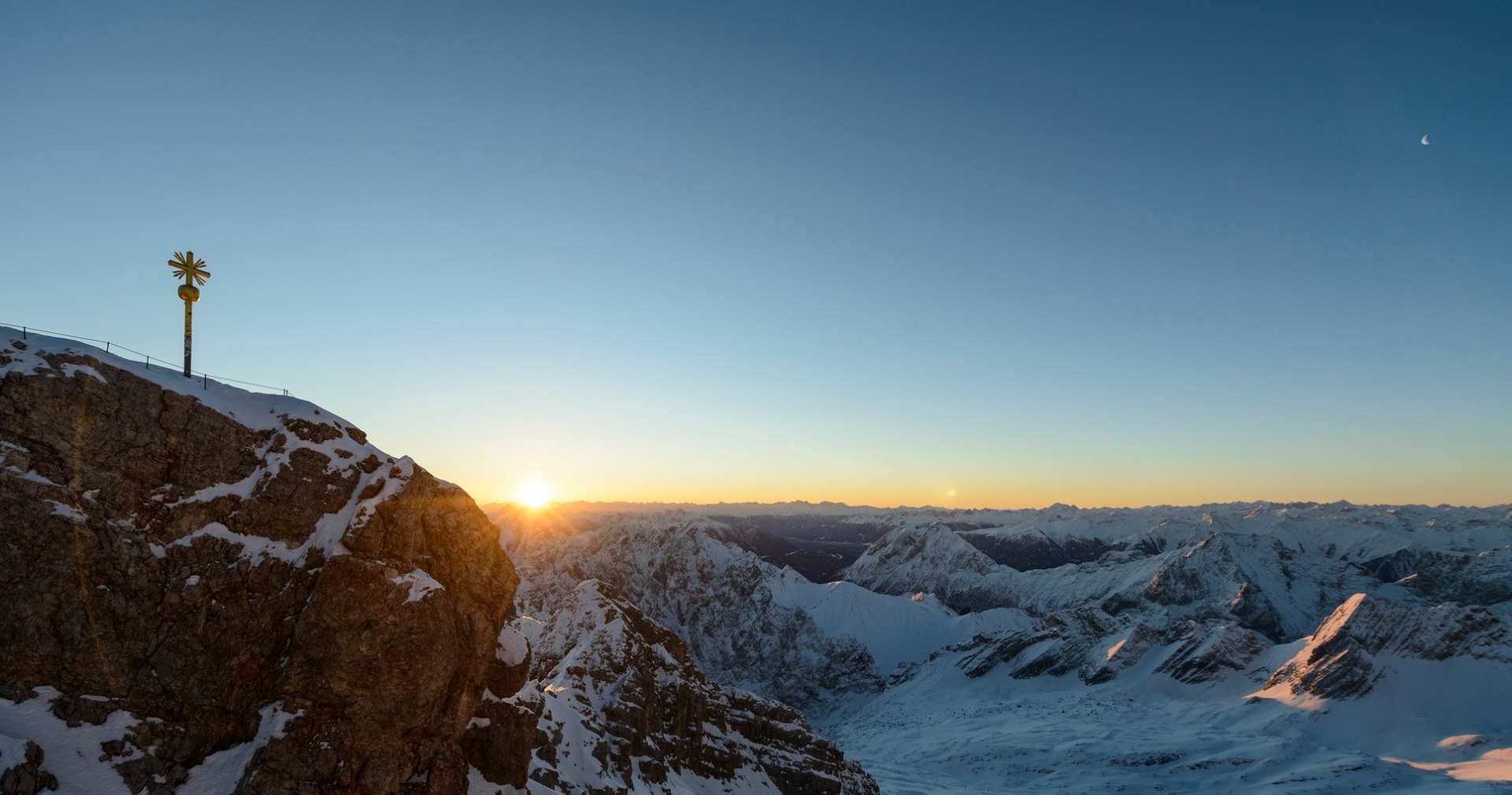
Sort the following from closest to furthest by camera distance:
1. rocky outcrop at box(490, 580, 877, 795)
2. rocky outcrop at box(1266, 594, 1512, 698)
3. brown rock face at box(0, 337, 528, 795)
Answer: brown rock face at box(0, 337, 528, 795) → rocky outcrop at box(490, 580, 877, 795) → rocky outcrop at box(1266, 594, 1512, 698)

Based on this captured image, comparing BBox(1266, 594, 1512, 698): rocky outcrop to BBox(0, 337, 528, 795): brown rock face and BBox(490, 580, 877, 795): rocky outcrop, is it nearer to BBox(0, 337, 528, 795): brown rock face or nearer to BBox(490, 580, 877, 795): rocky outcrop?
BBox(490, 580, 877, 795): rocky outcrop

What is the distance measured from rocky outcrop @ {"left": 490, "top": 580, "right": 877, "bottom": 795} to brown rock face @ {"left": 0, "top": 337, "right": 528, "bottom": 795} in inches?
1332

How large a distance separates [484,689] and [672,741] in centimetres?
5432

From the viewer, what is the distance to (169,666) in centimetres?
2981

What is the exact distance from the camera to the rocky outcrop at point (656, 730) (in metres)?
70.0

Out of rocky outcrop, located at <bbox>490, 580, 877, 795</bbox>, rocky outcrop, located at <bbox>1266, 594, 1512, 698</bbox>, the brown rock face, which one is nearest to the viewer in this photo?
the brown rock face

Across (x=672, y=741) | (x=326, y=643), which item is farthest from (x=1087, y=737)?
(x=326, y=643)

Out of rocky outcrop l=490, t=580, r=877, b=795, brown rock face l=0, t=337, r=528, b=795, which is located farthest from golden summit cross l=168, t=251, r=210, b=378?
rocky outcrop l=490, t=580, r=877, b=795

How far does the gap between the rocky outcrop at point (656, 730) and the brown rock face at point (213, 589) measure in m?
33.8

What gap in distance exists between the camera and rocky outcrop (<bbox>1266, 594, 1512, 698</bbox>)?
17412 centimetres

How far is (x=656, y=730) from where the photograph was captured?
285ft

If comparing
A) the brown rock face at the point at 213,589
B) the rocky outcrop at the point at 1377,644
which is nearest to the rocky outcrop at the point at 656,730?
the brown rock face at the point at 213,589

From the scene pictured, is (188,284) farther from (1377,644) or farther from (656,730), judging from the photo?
(1377,644)

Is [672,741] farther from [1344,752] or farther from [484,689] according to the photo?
[1344,752]
